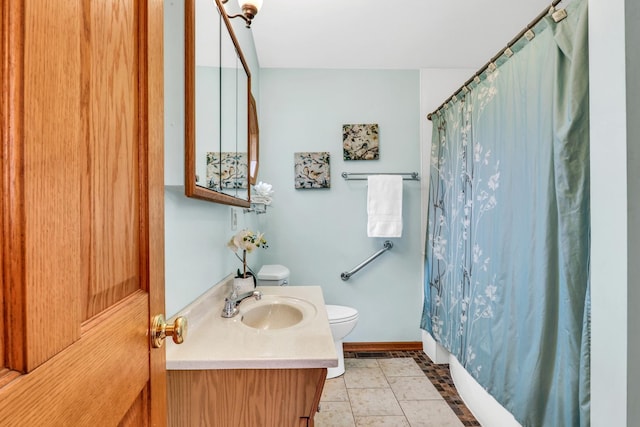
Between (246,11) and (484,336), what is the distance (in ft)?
6.35

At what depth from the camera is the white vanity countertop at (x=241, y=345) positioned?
0.82 metres

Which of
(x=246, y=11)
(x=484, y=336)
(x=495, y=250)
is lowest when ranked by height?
(x=484, y=336)

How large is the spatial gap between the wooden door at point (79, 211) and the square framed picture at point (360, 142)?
199cm

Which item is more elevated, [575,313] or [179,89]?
[179,89]

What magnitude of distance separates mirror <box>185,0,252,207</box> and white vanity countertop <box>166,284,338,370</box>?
0.43m

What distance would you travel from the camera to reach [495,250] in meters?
1.52

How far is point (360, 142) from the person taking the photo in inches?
98.5

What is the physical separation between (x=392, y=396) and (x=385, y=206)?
1.30m

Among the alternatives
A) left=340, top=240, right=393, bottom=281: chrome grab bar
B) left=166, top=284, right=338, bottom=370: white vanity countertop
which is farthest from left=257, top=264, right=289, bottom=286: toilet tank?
left=166, top=284, right=338, bottom=370: white vanity countertop

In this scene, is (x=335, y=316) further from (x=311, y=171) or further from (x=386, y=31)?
(x=386, y=31)

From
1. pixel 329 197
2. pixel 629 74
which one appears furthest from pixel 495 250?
pixel 329 197

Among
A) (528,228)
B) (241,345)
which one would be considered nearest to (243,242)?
(241,345)

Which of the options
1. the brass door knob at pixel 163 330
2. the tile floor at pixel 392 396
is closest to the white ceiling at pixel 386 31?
the brass door knob at pixel 163 330

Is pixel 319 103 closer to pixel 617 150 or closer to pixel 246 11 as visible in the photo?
pixel 246 11
